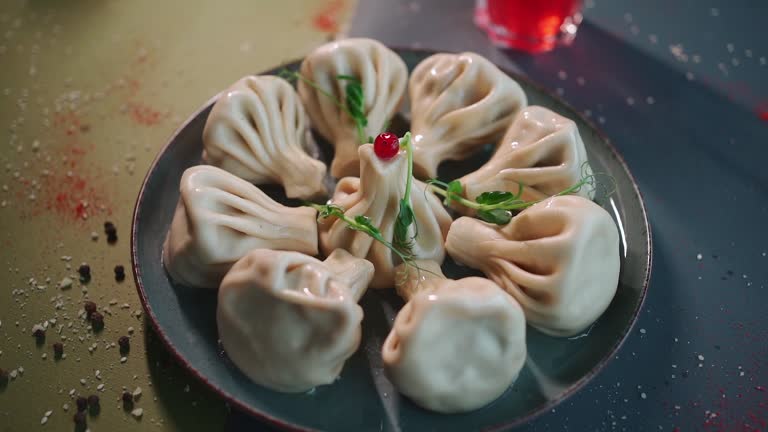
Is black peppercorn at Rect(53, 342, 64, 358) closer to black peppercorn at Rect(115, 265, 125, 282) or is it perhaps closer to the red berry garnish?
black peppercorn at Rect(115, 265, 125, 282)

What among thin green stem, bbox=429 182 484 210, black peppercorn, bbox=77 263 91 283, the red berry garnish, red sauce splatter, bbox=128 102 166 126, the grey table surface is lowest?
the grey table surface

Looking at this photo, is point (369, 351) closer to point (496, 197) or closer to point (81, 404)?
point (496, 197)

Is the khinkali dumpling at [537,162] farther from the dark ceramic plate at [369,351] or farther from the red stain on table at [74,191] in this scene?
the red stain on table at [74,191]

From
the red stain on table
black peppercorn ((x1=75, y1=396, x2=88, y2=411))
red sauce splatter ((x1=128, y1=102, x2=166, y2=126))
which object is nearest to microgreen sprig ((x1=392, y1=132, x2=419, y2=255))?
black peppercorn ((x1=75, y1=396, x2=88, y2=411))

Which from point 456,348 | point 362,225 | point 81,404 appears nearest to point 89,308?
point 81,404

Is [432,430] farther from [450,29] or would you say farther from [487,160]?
[450,29]

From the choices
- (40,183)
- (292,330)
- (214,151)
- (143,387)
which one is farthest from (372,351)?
(40,183)
